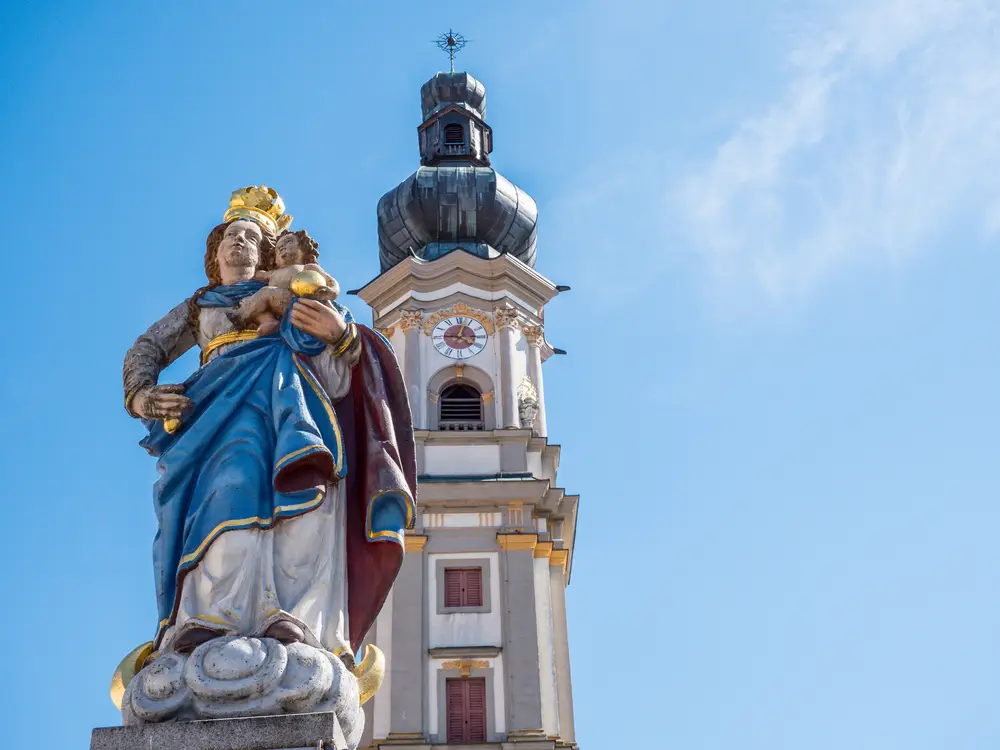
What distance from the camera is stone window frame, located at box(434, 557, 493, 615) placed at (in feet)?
100.0

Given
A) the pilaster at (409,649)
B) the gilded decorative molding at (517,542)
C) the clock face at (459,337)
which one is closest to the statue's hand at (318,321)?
the pilaster at (409,649)

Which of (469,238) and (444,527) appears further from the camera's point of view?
(469,238)

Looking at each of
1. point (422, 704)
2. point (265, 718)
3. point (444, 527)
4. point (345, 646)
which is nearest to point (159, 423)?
point (345, 646)

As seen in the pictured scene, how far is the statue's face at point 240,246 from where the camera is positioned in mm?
6031

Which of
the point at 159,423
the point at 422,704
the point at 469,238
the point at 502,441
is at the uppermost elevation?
the point at 469,238

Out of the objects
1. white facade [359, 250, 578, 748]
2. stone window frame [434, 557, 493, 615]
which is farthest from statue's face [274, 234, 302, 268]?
stone window frame [434, 557, 493, 615]

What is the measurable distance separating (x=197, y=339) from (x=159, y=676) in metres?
1.76

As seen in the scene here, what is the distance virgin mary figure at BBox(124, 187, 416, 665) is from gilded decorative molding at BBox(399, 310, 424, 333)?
28783 millimetres

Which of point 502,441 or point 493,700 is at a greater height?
point 502,441

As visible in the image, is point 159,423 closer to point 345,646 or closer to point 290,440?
point 290,440

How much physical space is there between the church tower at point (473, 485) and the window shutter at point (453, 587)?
0.03m

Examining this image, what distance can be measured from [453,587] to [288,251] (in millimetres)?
25384

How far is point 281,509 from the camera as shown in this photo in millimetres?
5062

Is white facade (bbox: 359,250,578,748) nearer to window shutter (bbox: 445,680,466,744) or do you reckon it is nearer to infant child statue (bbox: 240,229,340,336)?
window shutter (bbox: 445,680,466,744)
